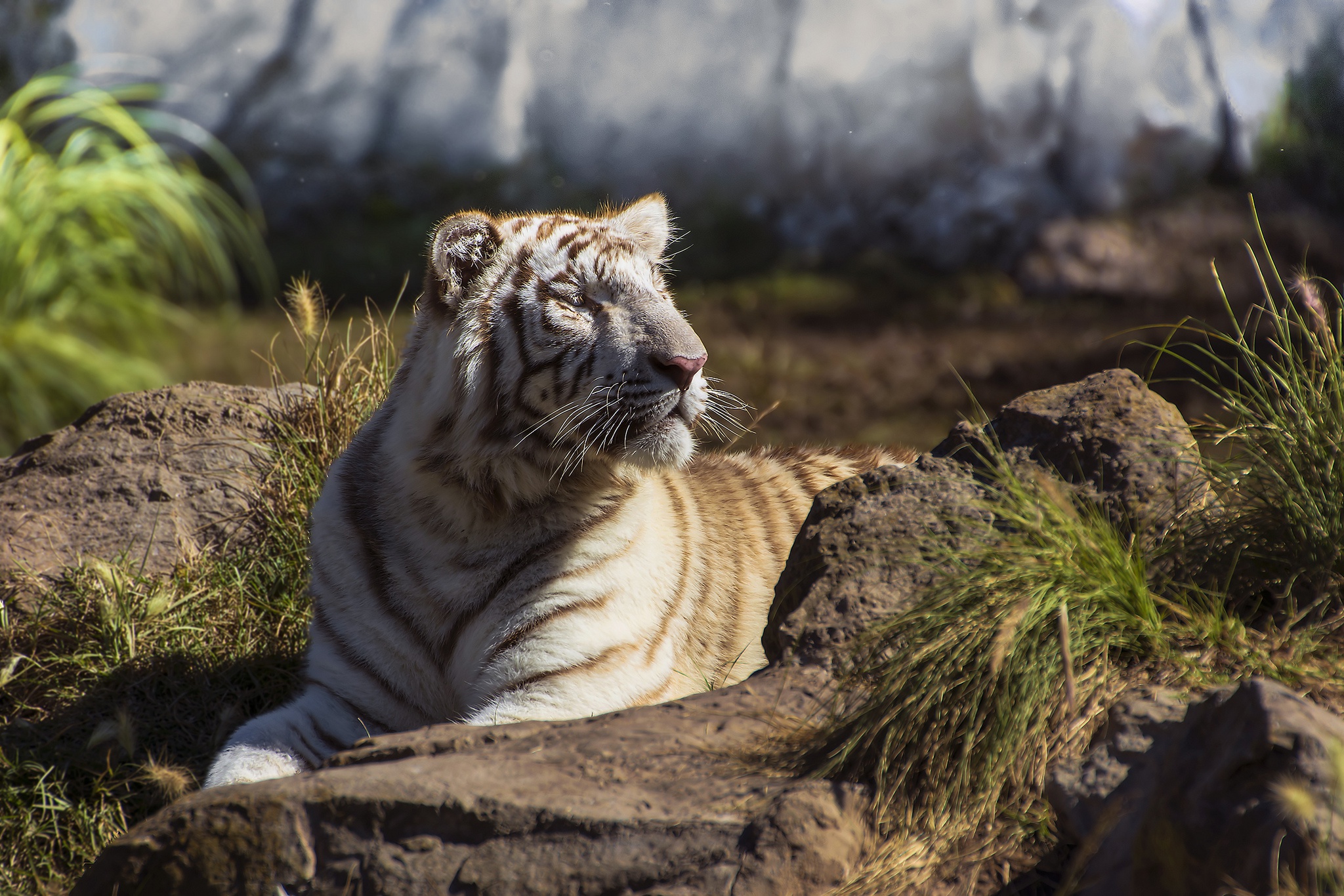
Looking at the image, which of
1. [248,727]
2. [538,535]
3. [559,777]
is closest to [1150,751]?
[559,777]

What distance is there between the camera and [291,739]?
104 inches

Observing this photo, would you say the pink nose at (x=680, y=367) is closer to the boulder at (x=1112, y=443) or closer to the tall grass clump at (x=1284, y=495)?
the boulder at (x=1112, y=443)

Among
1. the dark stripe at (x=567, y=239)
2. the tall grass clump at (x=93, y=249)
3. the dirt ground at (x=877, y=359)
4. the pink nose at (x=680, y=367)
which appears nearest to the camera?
the pink nose at (x=680, y=367)

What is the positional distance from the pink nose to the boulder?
0.60 m

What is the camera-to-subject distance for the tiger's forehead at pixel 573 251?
2703 millimetres

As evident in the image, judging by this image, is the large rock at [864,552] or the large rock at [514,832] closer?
the large rock at [514,832]

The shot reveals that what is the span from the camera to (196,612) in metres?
3.31

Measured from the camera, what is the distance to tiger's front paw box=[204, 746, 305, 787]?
98.4 inches

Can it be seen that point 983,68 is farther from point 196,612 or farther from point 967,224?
point 196,612

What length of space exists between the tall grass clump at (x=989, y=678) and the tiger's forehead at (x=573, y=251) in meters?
1.15

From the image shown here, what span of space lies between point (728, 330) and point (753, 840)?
250 inches

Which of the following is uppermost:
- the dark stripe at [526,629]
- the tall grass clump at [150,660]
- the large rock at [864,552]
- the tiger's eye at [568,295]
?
the tiger's eye at [568,295]

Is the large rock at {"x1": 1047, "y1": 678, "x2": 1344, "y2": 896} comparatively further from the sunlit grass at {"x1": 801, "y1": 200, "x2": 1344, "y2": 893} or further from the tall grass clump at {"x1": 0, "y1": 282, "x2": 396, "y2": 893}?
the tall grass clump at {"x1": 0, "y1": 282, "x2": 396, "y2": 893}

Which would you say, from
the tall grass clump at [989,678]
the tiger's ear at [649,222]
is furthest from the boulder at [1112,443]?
the tiger's ear at [649,222]
